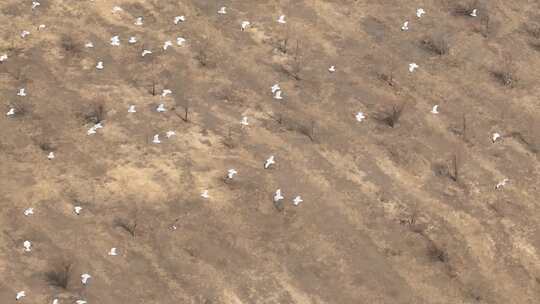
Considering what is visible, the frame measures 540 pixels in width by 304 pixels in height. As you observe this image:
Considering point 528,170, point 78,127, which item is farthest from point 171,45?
point 528,170

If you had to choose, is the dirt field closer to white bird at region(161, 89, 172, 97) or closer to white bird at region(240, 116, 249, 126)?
white bird at region(240, 116, 249, 126)

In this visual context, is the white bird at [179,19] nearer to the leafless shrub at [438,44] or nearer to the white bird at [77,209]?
the leafless shrub at [438,44]

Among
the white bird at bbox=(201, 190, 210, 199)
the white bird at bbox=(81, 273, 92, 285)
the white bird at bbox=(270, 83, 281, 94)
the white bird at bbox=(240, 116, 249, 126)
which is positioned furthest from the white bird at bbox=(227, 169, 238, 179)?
the white bird at bbox=(81, 273, 92, 285)

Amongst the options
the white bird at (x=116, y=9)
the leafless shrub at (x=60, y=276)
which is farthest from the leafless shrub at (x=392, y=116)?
the white bird at (x=116, y=9)

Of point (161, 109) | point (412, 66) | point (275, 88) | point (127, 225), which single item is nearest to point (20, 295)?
point (127, 225)

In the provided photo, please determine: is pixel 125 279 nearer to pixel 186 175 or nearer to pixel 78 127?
pixel 186 175
